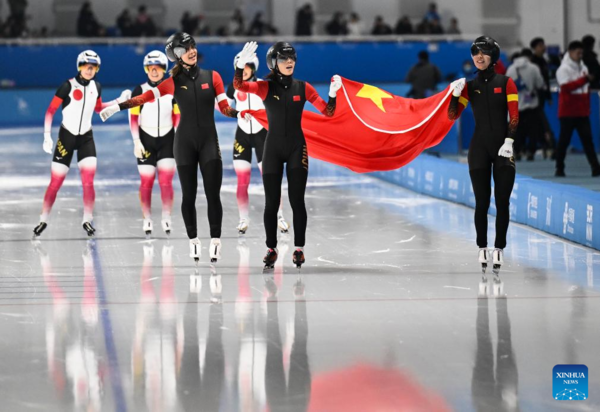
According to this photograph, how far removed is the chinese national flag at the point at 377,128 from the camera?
1087 cm

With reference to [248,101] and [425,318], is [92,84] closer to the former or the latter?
[248,101]

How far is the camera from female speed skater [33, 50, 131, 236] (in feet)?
36.0

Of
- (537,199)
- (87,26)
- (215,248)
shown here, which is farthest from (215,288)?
(87,26)

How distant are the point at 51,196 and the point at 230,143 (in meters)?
13.6

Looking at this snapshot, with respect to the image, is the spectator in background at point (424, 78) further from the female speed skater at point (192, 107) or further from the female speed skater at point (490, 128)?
the female speed skater at point (192, 107)

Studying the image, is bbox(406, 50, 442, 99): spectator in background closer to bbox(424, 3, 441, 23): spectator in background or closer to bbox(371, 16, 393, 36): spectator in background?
bbox(371, 16, 393, 36): spectator in background

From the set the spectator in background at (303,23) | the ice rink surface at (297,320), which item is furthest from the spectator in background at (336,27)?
the ice rink surface at (297,320)

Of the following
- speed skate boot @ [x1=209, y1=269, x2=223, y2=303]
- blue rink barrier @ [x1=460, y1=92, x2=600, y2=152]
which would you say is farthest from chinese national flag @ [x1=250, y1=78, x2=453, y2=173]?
blue rink barrier @ [x1=460, y1=92, x2=600, y2=152]

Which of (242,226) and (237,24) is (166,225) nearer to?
(242,226)

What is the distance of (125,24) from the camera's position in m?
Result: 32.2

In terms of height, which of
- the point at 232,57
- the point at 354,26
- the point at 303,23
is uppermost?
the point at 303,23

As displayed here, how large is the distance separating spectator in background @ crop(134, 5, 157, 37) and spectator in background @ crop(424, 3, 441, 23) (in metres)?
8.73

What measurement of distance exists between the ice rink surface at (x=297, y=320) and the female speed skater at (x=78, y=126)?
0.44 m

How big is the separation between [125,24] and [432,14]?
32.5ft
